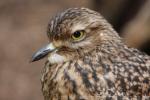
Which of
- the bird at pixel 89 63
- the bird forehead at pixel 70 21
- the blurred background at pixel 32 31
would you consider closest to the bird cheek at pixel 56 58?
the bird at pixel 89 63

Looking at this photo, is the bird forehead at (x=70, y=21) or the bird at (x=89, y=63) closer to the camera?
the bird at (x=89, y=63)

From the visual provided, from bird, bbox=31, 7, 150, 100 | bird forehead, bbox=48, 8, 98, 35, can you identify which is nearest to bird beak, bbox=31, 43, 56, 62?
bird, bbox=31, 7, 150, 100

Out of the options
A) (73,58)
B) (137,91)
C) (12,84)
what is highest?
(12,84)

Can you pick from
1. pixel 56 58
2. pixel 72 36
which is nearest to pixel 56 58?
pixel 56 58

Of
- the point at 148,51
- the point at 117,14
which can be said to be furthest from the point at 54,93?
the point at 117,14

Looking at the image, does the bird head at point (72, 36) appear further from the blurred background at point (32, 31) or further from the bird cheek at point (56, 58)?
the blurred background at point (32, 31)

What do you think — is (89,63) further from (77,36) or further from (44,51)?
(44,51)

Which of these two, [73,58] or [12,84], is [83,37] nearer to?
[73,58]
